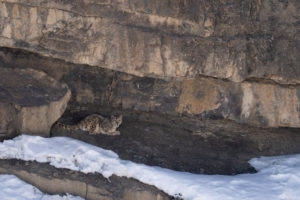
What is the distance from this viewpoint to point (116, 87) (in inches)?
316

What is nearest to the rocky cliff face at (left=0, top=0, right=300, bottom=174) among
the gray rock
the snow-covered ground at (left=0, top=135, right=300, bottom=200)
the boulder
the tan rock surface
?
the tan rock surface

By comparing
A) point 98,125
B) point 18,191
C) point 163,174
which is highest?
point 98,125

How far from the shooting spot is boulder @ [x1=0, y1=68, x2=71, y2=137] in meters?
6.66

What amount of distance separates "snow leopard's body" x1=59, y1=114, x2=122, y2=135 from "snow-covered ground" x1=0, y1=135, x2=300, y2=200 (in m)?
0.57

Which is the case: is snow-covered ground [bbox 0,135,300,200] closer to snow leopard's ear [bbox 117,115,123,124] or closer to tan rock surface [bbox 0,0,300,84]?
snow leopard's ear [bbox 117,115,123,124]

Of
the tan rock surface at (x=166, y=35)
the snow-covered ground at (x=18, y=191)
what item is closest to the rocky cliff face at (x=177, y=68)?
the tan rock surface at (x=166, y=35)

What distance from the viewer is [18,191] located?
5.99m

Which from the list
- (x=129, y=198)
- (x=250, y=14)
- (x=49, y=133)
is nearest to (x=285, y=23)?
(x=250, y=14)

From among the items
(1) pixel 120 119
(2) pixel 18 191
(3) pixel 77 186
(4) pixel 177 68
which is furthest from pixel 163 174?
(2) pixel 18 191

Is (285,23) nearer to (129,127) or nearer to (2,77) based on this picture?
(129,127)

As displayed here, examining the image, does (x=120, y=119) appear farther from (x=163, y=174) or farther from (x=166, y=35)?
(x=166, y=35)

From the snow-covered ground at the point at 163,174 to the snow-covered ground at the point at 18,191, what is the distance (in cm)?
44

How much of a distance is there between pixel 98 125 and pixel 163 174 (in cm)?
191

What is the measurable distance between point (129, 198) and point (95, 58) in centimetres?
267
